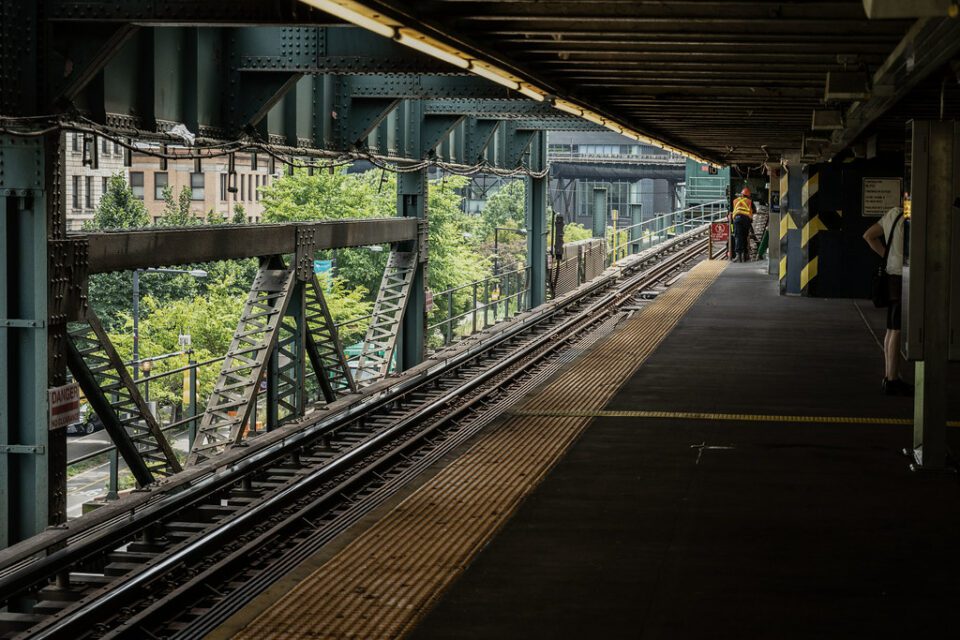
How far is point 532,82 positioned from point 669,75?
1.90 m

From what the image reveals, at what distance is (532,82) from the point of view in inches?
457

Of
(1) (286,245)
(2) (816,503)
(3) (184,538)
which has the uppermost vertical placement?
(1) (286,245)

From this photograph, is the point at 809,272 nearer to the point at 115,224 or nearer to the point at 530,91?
the point at 530,91

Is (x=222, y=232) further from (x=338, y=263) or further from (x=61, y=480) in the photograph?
(x=338, y=263)

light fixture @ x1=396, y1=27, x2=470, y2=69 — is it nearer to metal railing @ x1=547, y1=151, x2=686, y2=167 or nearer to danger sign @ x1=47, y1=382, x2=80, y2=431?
danger sign @ x1=47, y1=382, x2=80, y2=431

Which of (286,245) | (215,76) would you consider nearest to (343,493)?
(215,76)

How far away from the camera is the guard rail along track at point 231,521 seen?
7.73m

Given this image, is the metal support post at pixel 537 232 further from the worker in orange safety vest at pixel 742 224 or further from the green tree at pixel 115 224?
the green tree at pixel 115 224

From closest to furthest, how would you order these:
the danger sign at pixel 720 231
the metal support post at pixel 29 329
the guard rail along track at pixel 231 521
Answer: the guard rail along track at pixel 231 521, the metal support post at pixel 29 329, the danger sign at pixel 720 231

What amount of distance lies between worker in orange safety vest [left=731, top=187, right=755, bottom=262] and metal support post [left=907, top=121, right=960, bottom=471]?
26.6 meters

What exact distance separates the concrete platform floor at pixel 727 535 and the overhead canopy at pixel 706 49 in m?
2.84

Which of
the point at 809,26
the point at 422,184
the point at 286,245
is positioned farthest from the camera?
the point at 422,184

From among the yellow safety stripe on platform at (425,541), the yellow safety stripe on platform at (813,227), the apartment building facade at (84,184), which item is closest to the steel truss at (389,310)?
the yellow safety stripe on platform at (813,227)

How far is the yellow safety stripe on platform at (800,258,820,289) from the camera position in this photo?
77.2 feet
